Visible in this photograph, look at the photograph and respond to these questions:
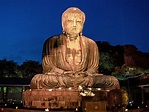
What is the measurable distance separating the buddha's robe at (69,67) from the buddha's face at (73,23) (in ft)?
1.01

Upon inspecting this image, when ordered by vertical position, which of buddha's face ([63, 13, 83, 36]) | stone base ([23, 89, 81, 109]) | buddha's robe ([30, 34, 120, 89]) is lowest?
stone base ([23, 89, 81, 109])

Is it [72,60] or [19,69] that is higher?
[19,69]

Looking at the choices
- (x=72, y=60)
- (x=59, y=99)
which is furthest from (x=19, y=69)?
(x=59, y=99)

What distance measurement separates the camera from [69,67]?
29.4 feet

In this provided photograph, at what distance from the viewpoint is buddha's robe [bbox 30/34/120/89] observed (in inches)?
325

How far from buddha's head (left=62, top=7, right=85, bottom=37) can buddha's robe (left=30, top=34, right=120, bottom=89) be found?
0.95ft

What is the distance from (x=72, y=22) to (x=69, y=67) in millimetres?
1530

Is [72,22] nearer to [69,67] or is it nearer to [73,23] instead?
[73,23]

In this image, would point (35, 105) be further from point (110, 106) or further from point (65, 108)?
point (110, 106)

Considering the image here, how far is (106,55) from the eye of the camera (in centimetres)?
2577

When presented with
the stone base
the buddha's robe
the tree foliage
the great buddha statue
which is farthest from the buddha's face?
the tree foliage

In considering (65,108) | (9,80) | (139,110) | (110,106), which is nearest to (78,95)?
(65,108)

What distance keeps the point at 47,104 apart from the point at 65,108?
1.70 ft

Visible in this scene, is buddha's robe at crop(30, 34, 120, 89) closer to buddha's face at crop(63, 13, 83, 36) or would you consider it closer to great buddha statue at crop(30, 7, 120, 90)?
great buddha statue at crop(30, 7, 120, 90)
